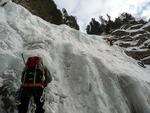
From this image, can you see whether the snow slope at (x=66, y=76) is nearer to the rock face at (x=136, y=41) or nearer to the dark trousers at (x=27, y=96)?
the dark trousers at (x=27, y=96)

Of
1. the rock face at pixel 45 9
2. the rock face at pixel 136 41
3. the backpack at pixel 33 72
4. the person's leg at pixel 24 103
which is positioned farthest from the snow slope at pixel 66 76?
the rock face at pixel 136 41

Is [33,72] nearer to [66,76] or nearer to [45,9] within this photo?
[66,76]

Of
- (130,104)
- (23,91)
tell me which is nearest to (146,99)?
(130,104)

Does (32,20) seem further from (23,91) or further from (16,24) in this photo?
(23,91)

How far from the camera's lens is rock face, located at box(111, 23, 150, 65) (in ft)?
113

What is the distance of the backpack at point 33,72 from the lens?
8.45 m

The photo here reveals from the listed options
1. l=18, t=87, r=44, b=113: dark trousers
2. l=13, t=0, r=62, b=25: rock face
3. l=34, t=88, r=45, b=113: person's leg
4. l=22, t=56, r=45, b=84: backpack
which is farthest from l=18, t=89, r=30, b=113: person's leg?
l=13, t=0, r=62, b=25: rock face

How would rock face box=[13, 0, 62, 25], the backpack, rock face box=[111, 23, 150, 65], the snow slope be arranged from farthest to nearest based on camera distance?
rock face box=[111, 23, 150, 65] < rock face box=[13, 0, 62, 25] < the snow slope < the backpack

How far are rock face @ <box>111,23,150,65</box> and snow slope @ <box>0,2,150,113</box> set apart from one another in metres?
20.7

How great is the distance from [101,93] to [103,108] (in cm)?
72

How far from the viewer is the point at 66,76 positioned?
11.8m

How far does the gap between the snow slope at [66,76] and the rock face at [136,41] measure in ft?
67.9

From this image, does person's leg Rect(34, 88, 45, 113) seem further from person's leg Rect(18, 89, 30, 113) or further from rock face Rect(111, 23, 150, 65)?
rock face Rect(111, 23, 150, 65)

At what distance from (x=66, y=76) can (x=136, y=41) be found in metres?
27.9
